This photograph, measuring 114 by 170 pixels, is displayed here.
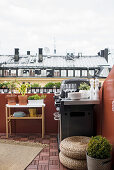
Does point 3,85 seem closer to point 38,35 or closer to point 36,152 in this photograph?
point 36,152

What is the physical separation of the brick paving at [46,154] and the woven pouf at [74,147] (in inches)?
9.9

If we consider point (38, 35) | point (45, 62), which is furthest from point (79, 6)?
point (45, 62)

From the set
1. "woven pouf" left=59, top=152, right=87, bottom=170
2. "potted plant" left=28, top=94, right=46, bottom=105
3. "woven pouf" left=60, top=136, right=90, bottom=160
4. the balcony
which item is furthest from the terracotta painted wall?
"woven pouf" left=59, top=152, right=87, bottom=170

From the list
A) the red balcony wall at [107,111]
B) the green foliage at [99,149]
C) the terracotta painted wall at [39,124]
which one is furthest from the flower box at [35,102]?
the green foliage at [99,149]

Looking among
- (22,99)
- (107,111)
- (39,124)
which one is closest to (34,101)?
(22,99)

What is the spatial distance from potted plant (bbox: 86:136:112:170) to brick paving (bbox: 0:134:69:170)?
62 cm

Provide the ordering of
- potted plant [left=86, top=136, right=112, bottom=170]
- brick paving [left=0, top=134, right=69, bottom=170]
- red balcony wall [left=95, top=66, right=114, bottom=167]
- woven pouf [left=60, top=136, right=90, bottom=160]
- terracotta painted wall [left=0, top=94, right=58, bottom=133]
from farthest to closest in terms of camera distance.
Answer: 1. terracotta painted wall [left=0, top=94, right=58, bottom=133]
2. brick paving [left=0, top=134, right=69, bottom=170]
3. woven pouf [left=60, top=136, right=90, bottom=160]
4. red balcony wall [left=95, top=66, right=114, bottom=167]
5. potted plant [left=86, top=136, right=112, bottom=170]

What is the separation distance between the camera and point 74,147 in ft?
9.43

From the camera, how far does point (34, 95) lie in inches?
176

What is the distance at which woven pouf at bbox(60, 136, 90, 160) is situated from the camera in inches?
111

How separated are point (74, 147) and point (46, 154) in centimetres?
74

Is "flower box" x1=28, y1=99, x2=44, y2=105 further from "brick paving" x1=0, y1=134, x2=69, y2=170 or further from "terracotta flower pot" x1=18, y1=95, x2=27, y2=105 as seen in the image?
"brick paving" x1=0, y1=134, x2=69, y2=170

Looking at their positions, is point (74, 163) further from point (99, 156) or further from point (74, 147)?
point (99, 156)

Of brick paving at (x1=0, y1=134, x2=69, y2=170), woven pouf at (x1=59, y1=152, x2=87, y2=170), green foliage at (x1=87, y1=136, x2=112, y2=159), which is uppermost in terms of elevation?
green foliage at (x1=87, y1=136, x2=112, y2=159)
